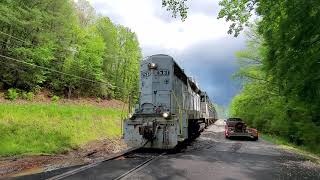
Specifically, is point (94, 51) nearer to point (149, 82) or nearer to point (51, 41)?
point (51, 41)

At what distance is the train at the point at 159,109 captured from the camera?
1441 centimetres

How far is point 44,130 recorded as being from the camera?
20922 millimetres

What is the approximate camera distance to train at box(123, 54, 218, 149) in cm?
1441

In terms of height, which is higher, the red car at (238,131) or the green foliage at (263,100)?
the green foliage at (263,100)

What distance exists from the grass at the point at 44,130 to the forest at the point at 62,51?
8.52m

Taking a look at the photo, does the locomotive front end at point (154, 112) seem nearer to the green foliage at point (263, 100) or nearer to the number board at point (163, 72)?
the number board at point (163, 72)

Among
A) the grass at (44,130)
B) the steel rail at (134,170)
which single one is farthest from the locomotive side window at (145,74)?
the grass at (44,130)

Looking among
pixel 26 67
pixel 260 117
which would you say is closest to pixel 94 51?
pixel 26 67

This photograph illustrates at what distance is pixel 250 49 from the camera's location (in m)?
40.1

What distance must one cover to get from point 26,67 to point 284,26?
29.9 m

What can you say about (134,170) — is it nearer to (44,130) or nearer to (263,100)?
(44,130)

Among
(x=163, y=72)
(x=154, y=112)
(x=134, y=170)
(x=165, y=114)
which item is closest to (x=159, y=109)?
(x=154, y=112)

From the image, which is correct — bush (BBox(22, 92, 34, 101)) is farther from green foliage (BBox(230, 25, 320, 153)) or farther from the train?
green foliage (BBox(230, 25, 320, 153))

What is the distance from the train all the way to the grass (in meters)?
5.39
